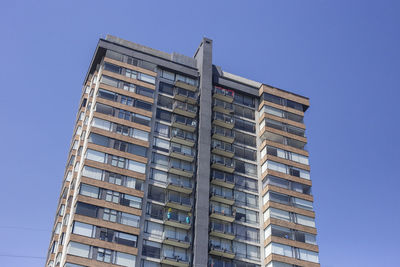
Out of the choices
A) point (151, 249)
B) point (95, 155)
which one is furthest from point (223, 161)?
point (95, 155)

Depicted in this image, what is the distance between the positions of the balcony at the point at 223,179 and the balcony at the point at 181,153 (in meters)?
4.52

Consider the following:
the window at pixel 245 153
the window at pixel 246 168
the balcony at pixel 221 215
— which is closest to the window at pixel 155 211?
the balcony at pixel 221 215

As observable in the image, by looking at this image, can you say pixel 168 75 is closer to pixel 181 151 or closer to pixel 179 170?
pixel 181 151

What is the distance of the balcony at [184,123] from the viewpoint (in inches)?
3307

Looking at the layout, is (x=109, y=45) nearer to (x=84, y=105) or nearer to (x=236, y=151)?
(x=84, y=105)

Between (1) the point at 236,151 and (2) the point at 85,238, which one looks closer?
(2) the point at 85,238

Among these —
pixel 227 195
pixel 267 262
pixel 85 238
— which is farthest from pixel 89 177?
pixel 267 262

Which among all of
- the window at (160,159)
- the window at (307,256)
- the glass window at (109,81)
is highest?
the glass window at (109,81)

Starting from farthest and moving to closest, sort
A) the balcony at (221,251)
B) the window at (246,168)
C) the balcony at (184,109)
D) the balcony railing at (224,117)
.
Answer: the balcony railing at (224,117)
the balcony at (184,109)
the window at (246,168)
the balcony at (221,251)

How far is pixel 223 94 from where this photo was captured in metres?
91.5

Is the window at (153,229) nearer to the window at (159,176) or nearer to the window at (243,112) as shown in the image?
the window at (159,176)

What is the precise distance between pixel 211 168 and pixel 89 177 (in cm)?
1958

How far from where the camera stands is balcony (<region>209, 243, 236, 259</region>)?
244 ft

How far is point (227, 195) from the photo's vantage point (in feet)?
268
